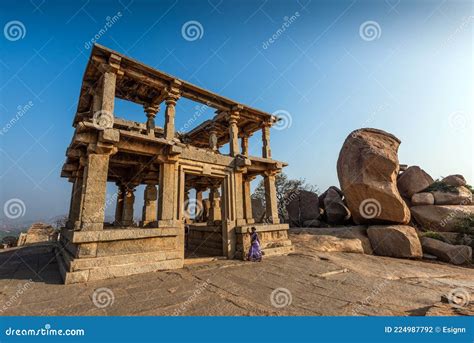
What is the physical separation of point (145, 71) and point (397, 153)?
15.3 metres

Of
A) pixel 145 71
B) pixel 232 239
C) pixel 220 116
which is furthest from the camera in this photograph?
pixel 220 116

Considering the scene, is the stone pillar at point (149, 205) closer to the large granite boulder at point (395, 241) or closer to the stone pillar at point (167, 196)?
the stone pillar at point (167, 196)

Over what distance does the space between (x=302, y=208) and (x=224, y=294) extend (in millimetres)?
15623

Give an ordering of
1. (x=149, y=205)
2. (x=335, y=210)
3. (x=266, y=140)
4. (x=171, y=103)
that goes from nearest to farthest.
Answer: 1. (x=171, y=103)
2. (x=149, y=205)
3. (x=266, y=140)
4. (x=335, y=210)

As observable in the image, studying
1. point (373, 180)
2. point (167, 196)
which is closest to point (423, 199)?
point (373, 180)

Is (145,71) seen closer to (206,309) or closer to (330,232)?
(206,309)

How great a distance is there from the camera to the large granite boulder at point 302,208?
18375mm

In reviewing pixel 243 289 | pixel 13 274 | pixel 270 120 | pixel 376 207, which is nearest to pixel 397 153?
pixel 376 207

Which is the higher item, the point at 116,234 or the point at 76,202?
the point at 76,202

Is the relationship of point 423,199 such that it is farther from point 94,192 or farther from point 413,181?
point 94,192

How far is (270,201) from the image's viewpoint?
1117 cm

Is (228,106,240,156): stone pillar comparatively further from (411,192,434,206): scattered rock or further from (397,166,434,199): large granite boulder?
(397,166,434,199): large granite boulder

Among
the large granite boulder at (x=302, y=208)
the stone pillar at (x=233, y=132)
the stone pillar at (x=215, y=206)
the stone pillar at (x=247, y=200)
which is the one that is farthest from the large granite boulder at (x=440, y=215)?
the stone pillar at (x=233, y=132)

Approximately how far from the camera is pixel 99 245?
19.3 feet
